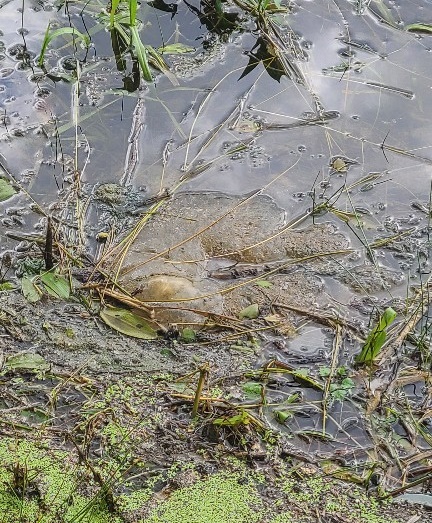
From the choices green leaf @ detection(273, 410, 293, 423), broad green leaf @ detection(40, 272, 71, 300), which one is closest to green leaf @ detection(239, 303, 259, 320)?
green leaf @ detection(273, 410, 293, 423)

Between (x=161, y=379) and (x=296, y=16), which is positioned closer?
(x=161, y=379)

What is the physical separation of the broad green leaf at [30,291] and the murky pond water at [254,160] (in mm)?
232

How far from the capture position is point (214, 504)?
1966 millimetres

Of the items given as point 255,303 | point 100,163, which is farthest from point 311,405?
point 100,163

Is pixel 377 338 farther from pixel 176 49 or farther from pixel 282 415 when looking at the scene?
pixel 176 49

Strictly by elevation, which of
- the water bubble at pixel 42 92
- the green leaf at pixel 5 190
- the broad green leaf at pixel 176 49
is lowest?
the green leaf at pixel 5 190

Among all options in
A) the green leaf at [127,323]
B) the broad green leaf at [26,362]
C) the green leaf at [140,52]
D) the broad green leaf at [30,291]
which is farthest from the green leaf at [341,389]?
the green leaf at [140,52]

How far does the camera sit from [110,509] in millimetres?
1907

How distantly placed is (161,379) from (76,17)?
2.11m

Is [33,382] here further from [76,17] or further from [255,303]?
[76,17]

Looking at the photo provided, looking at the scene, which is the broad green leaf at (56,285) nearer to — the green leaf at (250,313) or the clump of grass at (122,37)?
the green leaf at (250,313)

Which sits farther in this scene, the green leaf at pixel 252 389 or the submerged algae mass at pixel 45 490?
the green leaf at pixel 252 389

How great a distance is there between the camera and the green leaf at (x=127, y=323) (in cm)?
241

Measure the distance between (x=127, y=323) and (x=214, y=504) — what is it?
2.31ft
